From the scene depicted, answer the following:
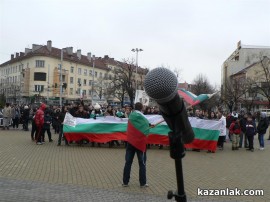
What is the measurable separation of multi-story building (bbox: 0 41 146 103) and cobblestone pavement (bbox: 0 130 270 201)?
63347 mm

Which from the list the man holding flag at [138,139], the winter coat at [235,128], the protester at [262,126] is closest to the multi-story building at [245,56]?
the protester at [262,126]

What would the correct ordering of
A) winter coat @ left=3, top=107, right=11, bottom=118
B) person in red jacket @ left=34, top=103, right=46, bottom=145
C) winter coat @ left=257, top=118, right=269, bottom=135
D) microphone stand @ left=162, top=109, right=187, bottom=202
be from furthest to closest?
winter coat @ left=3, top=107, right=11, bottom=118 < winter coat @ left=257, top=118, right=269, bottom=135 < person in red jacket @ left=34, top=103, right=46, bottom=145 < microphone stand @ left=162, top=109, right=187, bottom=202

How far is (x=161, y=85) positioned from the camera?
2.31 meters

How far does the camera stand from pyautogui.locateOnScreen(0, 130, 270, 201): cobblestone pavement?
7.22 metres

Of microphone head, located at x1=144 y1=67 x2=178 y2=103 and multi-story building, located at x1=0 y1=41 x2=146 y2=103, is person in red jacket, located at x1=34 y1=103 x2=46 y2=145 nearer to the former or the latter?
microphone head, located at x1=144 y1=67 x2=178 y2=103

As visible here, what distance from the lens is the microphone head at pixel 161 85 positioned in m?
2.32

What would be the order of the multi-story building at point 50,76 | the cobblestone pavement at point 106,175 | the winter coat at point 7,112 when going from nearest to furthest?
1. the cobblestone pavement at point 106,175
2. the winter coat at point 7,112
3. the multi-story building at point 50,76

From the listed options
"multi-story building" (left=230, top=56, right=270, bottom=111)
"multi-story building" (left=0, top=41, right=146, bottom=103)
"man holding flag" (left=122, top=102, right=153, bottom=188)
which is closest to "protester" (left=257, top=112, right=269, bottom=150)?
"man holding flag" (left=122, top=102, right=153, bottom=188)

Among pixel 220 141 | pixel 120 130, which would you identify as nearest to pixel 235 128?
pixel 220 141

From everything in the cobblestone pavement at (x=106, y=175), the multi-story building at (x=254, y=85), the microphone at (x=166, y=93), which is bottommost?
the cobblestone pavement at (x=106, y=175)

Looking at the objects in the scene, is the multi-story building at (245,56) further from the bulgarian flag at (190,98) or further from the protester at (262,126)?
the bulgarian flag at (190,98)

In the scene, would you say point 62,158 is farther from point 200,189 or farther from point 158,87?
point 158,87

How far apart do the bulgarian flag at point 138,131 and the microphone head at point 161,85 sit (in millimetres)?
5601

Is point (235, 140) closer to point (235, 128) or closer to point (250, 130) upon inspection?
point (235, 128)
